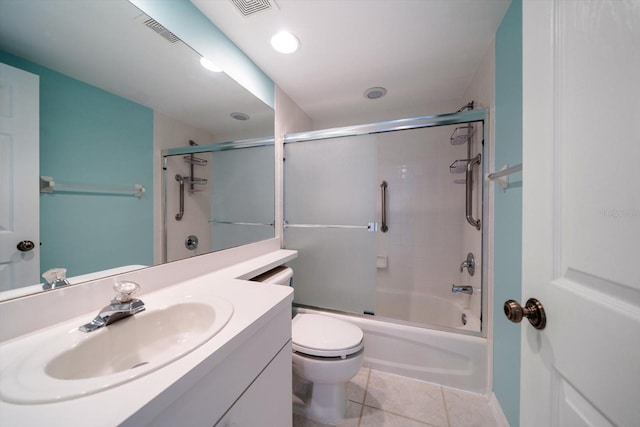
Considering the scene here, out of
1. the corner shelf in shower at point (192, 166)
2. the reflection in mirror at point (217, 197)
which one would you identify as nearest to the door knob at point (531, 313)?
the reflection in mirror at point (217, 197)

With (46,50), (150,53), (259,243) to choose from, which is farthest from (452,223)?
(46,50)

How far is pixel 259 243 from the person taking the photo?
161 centimetres

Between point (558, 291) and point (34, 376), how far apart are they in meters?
1.05

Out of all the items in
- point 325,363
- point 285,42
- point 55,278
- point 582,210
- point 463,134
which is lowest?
point 325,363

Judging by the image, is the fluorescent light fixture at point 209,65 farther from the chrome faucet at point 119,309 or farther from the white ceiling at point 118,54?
the chrome faucet at point 119,309

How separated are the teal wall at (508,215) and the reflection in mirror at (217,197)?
1.53m

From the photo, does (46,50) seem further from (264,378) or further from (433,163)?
(433,163)

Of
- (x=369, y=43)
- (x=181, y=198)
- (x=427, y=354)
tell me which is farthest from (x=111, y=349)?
(x=369, y=43)

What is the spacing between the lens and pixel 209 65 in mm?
1226

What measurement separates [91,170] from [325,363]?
4.22 ft

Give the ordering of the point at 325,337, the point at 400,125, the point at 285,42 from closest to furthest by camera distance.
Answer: the point at 325,337
the point at 285,42
the point at 400,125

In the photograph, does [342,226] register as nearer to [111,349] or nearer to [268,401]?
[268,401]

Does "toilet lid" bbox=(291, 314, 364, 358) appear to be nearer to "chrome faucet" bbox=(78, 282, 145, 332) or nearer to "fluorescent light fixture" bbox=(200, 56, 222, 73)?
"chrome faucet" bbox=(78, 282, 145, 332)

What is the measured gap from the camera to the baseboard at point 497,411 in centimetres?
113
